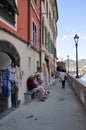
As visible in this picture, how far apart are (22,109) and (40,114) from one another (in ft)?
4.51

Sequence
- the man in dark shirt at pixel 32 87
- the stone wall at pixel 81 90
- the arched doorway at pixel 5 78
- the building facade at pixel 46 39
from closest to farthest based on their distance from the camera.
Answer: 1. the arched doorway at pixel 5 78
2. the stone wall at pixel 81 90
3. the man in dark shirt at pixel 32 87
4. the building facade at pixel 46 39

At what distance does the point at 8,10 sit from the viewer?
1094 centimetres

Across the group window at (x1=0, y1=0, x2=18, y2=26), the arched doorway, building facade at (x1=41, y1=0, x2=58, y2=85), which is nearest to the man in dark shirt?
the arched doorway

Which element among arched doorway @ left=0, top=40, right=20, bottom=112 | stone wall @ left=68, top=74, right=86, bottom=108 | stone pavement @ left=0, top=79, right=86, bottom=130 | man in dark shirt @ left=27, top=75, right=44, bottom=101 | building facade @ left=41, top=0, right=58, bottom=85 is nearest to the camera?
stone pavement @ left=0, top=79, right=86, bottom=130

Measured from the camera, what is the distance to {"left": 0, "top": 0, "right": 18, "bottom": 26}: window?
10.2 m

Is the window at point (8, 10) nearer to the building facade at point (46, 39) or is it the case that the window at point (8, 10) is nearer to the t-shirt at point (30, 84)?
the t-shirt at point (30, 84)

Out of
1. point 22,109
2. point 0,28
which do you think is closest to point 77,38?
point 22,109

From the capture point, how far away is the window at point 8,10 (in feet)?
33.4

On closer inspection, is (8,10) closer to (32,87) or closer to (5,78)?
(5,78)

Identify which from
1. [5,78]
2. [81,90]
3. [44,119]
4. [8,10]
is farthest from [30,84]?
[44,119]

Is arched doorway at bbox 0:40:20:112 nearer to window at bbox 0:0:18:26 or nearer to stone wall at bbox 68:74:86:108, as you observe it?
window at bbox 0:0:18:26

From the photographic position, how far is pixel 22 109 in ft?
37.9

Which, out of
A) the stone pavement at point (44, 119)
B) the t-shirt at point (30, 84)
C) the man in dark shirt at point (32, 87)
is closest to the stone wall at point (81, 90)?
the stone pavement at point (44, 119)

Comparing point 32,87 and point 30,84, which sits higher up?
point 30,84
